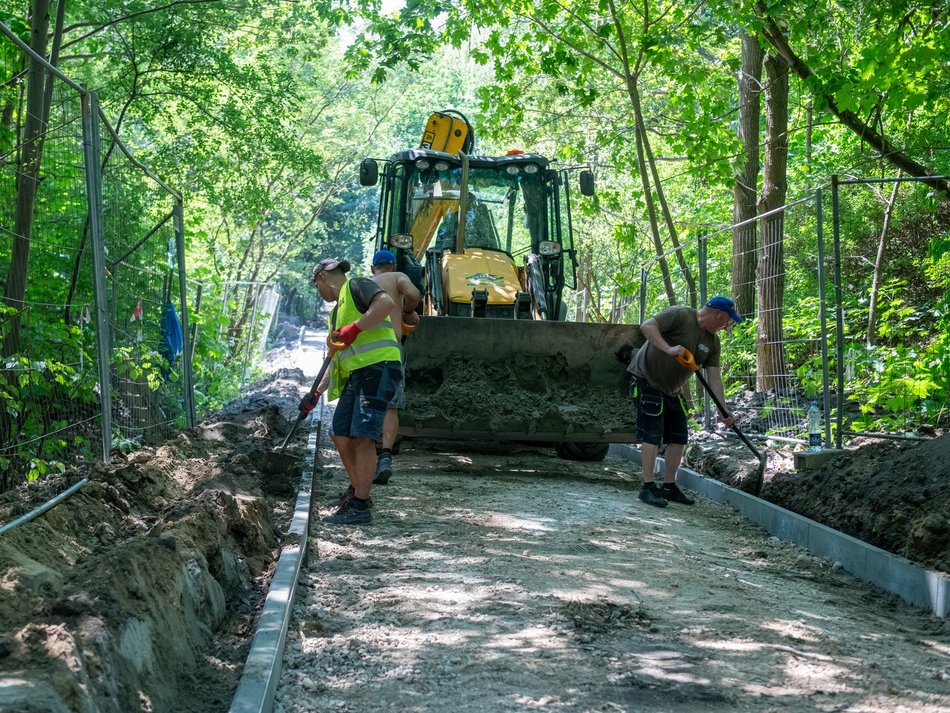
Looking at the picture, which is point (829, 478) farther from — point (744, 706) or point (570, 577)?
point (744, 706)

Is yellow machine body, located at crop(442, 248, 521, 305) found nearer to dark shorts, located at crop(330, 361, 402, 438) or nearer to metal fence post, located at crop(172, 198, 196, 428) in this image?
metal fence post, located at crop(172, 198, 196, 428)

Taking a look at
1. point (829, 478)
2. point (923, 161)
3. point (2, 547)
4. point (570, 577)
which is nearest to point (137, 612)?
point (2, 547)

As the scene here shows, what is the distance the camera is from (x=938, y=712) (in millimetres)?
4035

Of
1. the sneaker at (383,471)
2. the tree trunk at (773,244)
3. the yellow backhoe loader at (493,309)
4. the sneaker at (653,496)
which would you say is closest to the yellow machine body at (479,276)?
the yellow backhoe loader at (493,309)

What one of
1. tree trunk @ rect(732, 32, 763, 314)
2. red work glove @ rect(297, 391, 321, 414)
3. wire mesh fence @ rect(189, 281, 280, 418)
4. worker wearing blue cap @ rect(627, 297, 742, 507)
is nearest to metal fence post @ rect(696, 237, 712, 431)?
tree trunk @ rect(732, 32, 763, 314)

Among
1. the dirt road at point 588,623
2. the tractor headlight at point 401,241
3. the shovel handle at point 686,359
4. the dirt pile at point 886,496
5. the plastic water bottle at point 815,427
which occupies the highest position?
the tractor headlight at point 401,241

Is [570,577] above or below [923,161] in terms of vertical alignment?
below

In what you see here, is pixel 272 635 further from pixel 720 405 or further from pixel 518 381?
pixel 518 381

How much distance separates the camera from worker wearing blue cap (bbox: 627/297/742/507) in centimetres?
894

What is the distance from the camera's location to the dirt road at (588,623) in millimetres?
4188

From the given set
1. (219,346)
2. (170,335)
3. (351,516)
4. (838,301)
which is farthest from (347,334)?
(219,346)

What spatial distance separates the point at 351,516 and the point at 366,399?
81 centimetres

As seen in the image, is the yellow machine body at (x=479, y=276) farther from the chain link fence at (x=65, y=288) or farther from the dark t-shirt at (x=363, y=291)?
the dark t-shirt at (x=363, y=291)

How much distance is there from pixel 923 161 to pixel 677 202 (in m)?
11.3
